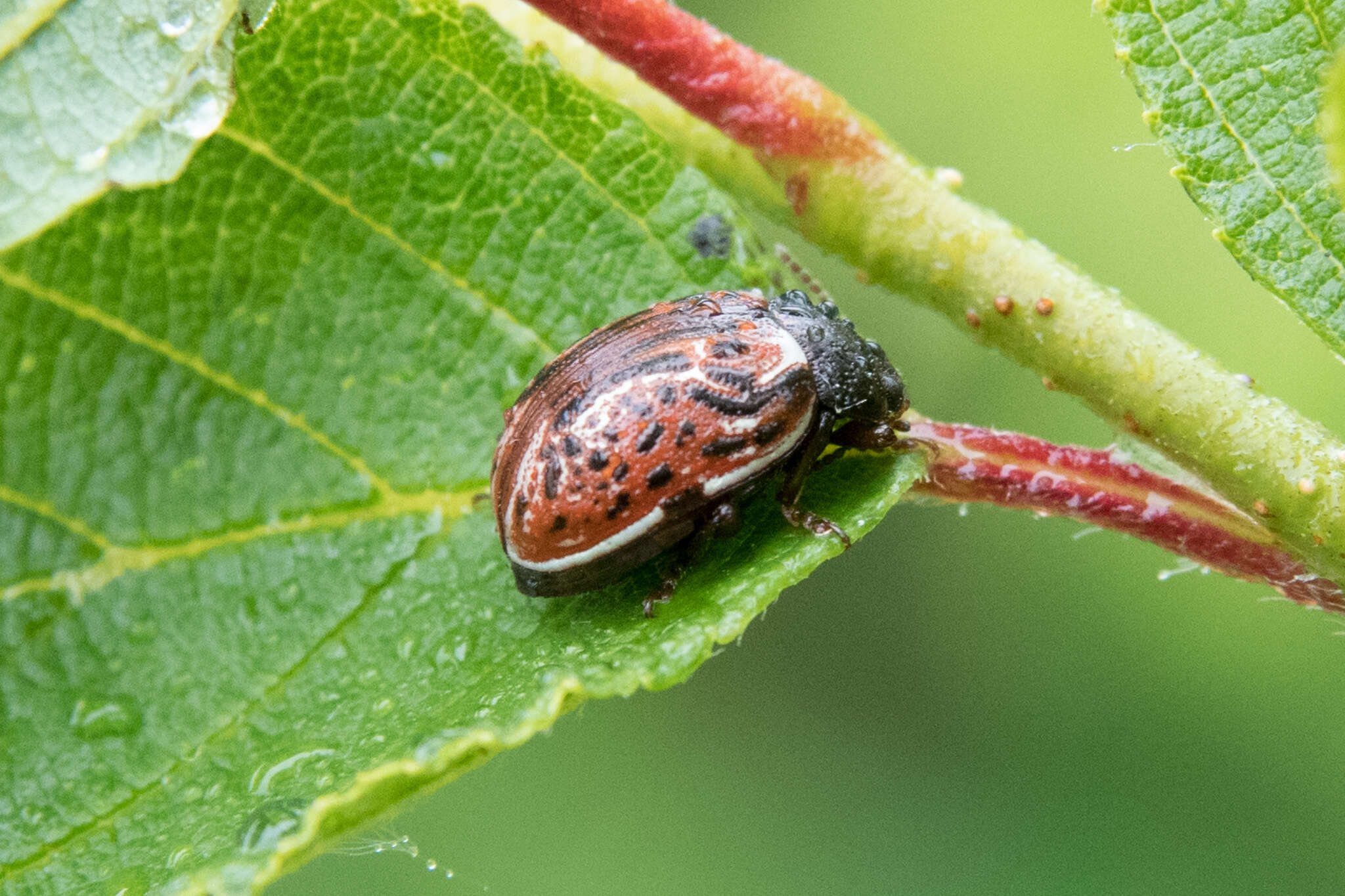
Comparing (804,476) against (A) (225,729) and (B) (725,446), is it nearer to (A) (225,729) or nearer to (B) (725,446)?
(B) (725,446)

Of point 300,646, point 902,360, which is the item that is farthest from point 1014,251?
point 902,360

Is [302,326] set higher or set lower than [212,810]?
higher

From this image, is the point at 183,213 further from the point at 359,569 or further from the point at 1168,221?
the point at 1168,221

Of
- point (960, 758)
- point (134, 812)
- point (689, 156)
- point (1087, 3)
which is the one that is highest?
point (1087, 3)

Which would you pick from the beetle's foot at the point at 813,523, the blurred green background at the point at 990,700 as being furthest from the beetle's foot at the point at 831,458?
the blurred green background at the point at 990,700

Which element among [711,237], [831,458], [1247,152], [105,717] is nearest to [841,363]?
[831,458]

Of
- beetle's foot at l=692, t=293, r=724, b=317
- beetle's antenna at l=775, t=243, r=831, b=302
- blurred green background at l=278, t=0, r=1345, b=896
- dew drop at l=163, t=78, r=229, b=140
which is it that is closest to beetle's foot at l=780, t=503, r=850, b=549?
beetle's foot at l=692, t=293, r=724, b=317
